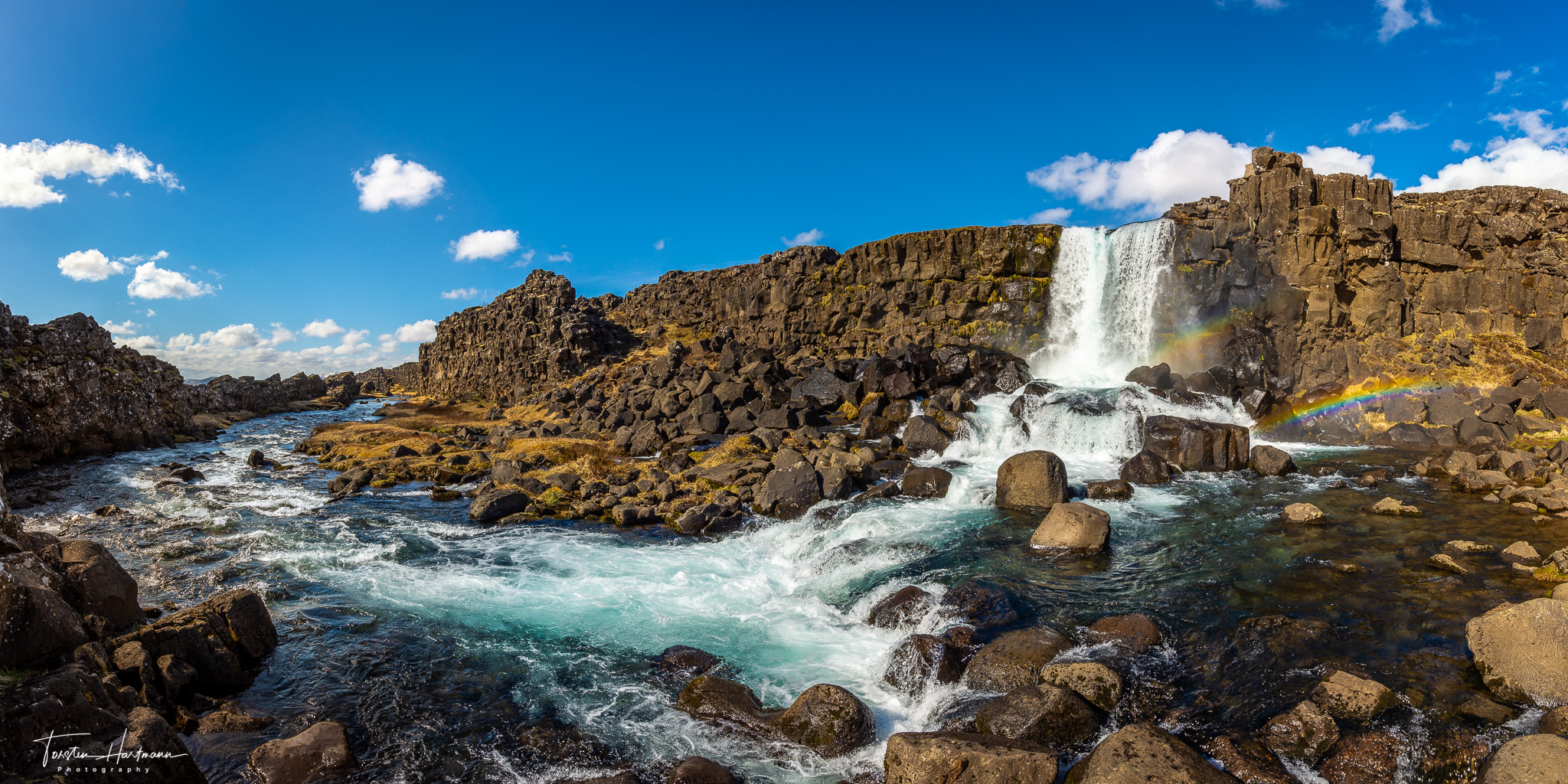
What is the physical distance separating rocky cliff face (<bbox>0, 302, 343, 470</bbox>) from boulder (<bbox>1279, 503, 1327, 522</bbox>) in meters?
38.2

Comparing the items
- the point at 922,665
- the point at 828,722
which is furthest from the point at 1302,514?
the point at 828,722

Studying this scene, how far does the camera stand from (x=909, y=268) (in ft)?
153

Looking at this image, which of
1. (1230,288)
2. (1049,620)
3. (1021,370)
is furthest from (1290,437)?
(1049,620)

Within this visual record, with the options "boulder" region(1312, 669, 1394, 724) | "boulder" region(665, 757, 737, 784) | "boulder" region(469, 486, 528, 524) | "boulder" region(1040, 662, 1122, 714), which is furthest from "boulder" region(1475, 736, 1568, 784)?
"boulder" region(469, 486, 528, 524)

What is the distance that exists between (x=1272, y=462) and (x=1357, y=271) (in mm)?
20133

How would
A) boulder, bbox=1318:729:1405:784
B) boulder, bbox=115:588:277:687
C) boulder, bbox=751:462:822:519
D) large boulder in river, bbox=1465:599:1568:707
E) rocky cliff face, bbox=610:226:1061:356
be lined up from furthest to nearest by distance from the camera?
rocky cliff face, bbox=610:226:1061:356
boulder, bbox=751:462:822:519
boulder, bbox=115:588:277:687
large boulder in river, bbox=1465:599:1568:707
boulder, bbox=1318:729:1405:784

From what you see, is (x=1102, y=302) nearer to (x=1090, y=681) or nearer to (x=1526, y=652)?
(x=1526, y=652)

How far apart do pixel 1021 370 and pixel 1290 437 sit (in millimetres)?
12165

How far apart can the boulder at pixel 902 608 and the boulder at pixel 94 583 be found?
464 inches

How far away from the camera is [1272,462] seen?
902 inches

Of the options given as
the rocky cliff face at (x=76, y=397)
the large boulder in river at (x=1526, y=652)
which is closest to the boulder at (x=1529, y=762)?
the large boulder in river at (x=1526, y=652)

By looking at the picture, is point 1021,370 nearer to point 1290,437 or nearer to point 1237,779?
point 1290,437

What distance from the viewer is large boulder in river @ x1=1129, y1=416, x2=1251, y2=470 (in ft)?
77.0

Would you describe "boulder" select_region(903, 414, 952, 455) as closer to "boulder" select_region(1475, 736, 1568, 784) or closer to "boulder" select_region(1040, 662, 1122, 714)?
"boulder" select_region(1040, 662, 1122, 714)
